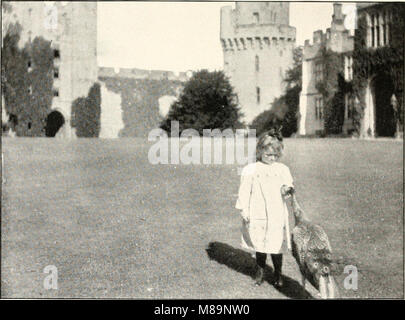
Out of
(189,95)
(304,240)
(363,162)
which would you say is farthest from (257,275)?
(189,95)

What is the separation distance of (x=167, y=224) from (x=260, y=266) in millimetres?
2810

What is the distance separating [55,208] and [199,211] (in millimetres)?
2692

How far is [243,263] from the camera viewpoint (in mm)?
6695

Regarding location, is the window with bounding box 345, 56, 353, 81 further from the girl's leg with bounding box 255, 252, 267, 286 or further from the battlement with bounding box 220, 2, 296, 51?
the girl's leg with bounding box 255, 252, 267, 286

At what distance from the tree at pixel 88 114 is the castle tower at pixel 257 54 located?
1368 centimetres

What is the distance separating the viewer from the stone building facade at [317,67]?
2791cm

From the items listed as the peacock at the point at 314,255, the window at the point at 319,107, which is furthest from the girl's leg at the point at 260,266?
the window at the point at 319,107

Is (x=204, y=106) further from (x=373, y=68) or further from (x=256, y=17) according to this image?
(x=256, y=17)

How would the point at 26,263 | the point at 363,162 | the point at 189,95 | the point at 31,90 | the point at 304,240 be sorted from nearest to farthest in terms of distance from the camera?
1. the point at 304,240
2. the point at 26,263
3. the point at 363,162
4. the point at 189,95
5. the point at 31,90

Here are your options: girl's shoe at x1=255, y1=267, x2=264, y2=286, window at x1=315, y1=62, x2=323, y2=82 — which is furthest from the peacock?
window at x1=315, y1=62, x2=323, y2=82

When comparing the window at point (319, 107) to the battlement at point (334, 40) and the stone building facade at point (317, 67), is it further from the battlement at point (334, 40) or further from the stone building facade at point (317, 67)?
the battlement at point (334, 40)

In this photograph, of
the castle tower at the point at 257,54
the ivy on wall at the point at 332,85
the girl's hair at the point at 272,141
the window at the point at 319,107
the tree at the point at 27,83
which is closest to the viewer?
the girl's hair at the point at 272,141

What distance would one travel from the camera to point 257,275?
584cm
